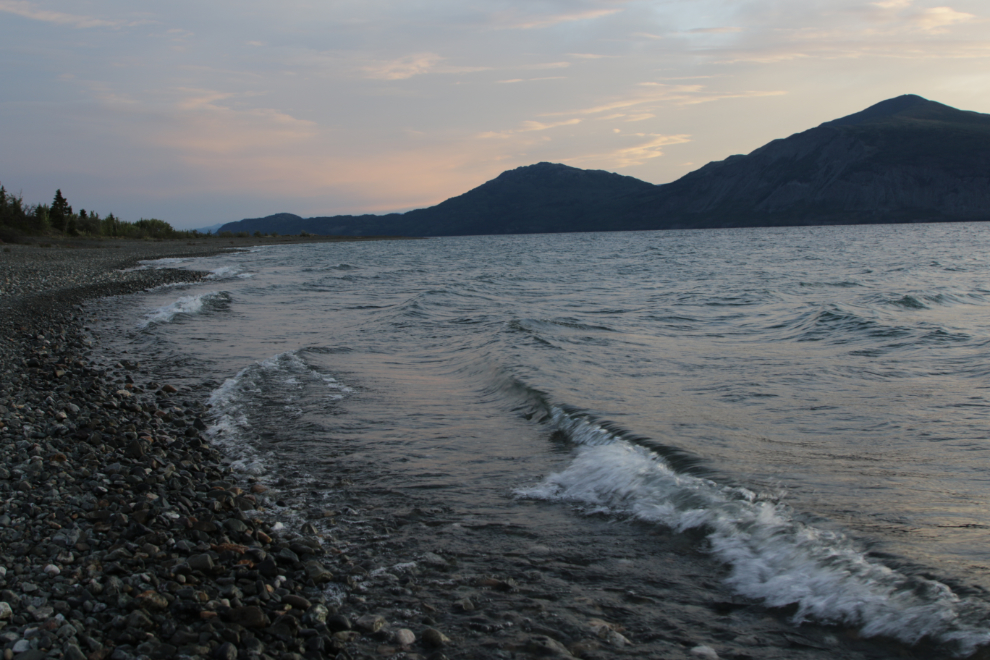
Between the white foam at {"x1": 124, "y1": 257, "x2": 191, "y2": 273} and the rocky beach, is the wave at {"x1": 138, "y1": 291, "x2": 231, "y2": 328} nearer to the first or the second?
the rocky beach

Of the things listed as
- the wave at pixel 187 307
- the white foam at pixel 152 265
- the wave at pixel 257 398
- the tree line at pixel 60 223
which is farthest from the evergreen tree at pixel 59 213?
the wave at pixel 257 398

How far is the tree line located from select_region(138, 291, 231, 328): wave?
41867 mm

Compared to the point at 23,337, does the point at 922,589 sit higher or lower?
lower

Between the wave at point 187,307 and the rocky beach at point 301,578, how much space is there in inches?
442

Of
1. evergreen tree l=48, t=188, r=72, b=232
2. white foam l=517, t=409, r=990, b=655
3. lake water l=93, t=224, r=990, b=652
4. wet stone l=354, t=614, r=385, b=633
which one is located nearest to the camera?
wet stone l=354, t=614, r=385, b=633

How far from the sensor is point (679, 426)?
25.5ft

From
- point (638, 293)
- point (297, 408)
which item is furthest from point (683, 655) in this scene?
point (638, 293)

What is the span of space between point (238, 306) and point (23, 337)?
28.9ft

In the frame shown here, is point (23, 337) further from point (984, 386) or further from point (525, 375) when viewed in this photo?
point (984, 386)

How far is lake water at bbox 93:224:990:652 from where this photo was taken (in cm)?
458

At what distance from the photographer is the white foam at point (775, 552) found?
12.5ft

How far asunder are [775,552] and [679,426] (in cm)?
312

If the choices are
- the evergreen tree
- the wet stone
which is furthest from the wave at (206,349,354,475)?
the evergreen tree

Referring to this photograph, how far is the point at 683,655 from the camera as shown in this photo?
11.5 ft
